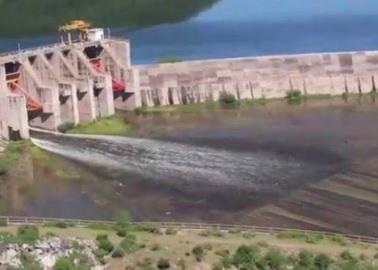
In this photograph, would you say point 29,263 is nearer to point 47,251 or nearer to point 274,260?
point 47,251

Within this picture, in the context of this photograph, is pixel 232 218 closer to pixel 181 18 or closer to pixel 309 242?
pixel 309 242

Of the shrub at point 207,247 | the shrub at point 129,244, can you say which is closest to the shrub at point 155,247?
the shrub at point 129,244

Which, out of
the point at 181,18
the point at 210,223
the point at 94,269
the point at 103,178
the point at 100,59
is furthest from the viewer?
the point at 181,18

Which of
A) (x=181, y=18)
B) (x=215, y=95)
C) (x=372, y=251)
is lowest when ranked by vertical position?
(x=372, y=251)

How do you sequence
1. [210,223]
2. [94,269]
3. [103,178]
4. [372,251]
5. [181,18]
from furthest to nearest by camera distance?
[181,18] < [103,178] < [210,223] < [372,251] < [94,269]

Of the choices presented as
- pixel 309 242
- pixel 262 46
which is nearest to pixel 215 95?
pixel 262 46

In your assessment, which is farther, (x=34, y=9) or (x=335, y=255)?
(x=34, y=9)

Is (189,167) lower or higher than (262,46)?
lower

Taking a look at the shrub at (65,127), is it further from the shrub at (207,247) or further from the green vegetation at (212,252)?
the shrub at (207,247)
